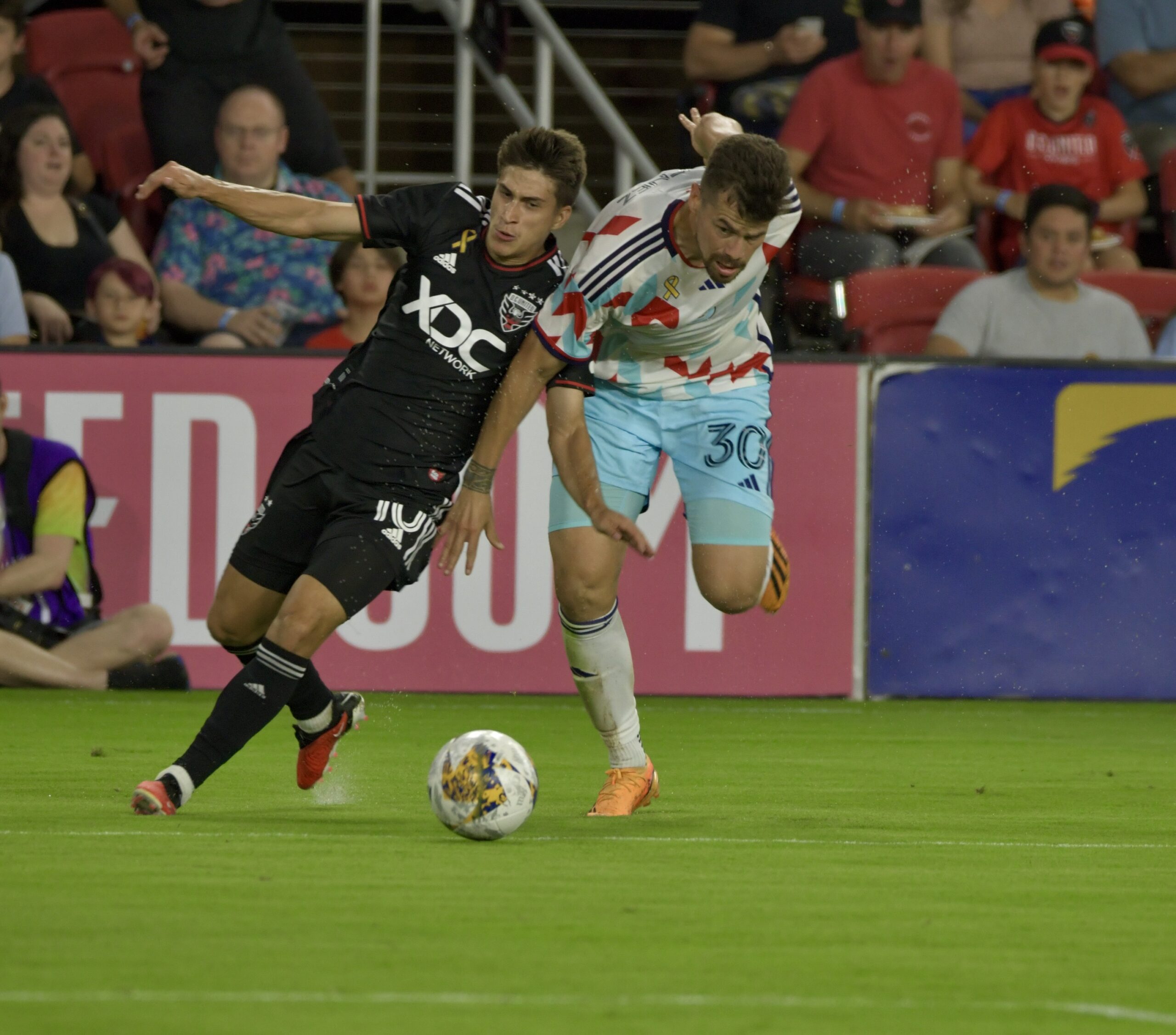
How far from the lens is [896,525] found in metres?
9.66

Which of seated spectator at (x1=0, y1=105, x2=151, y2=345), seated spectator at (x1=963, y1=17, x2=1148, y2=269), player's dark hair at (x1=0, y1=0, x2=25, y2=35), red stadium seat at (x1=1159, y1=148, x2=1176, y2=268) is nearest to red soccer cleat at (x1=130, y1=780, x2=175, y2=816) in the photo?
seated spectator at (x1=0, y1=105, x2=151, y2=345)

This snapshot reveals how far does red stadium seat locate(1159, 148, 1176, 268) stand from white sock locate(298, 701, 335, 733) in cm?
764

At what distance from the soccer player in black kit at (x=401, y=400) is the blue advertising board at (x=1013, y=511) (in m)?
3.94

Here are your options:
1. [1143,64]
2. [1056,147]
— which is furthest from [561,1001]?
[1143,64]

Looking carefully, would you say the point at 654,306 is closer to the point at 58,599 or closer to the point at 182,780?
the point at 182,780

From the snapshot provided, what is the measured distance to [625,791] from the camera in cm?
584

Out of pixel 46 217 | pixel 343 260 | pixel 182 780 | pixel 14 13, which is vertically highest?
pixel 14 13

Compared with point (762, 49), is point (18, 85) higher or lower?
lower

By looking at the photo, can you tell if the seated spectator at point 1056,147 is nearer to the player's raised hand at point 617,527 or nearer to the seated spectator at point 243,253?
the seated spectator at point 243,253

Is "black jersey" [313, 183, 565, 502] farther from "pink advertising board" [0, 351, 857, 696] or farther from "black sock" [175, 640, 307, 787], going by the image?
"pink advertising board" [0, 351, 857, 696]

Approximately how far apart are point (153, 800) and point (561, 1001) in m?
2.34

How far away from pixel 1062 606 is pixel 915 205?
9.16 ft

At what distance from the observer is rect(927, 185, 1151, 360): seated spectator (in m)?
10.2

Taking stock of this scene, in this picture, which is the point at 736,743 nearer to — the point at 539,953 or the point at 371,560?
the point at 371,560
